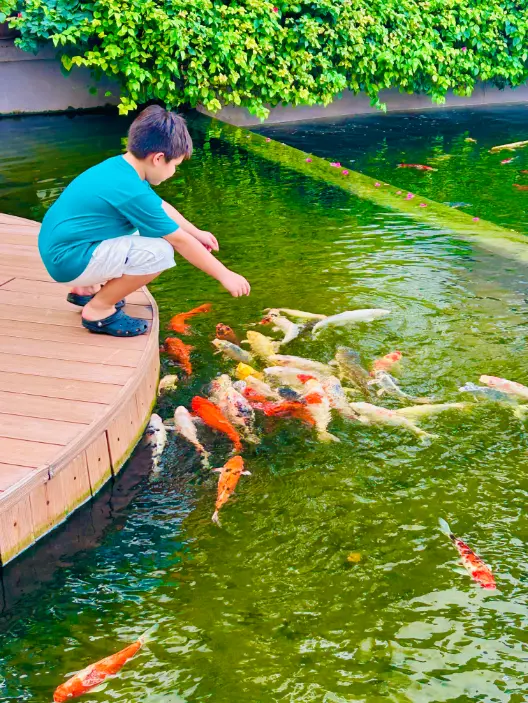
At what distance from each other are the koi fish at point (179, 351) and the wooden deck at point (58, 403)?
298 millimetres

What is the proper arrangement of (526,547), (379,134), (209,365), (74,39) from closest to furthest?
(526,547) < (209,365) < (74,39) < (379,134)

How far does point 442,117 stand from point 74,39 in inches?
219

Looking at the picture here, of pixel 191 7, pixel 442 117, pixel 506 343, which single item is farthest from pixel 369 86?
pixel 506 343

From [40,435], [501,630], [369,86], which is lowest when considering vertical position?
[501,630]

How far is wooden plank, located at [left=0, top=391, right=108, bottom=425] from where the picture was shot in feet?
12.1

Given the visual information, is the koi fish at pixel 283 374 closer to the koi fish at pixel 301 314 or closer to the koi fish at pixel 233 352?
the koi fish at pixel 233 352

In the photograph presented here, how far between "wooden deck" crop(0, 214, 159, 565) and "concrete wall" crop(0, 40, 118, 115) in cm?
709

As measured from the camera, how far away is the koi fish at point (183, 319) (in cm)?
531

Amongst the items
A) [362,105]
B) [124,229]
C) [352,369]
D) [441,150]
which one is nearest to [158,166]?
[124,229]

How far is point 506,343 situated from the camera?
5074 mm

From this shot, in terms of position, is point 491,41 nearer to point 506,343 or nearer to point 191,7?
point 191,7

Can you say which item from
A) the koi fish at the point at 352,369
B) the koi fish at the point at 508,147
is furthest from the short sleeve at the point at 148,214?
the koi fish at the point at 508,147

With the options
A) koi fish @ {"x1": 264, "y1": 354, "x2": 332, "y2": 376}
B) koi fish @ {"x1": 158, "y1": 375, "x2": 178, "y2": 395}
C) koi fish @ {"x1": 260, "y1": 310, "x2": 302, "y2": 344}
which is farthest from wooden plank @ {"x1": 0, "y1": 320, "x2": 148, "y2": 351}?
koi fish @ {"x1": 260, "y1": 310, "x2": 302, "y2": 344}

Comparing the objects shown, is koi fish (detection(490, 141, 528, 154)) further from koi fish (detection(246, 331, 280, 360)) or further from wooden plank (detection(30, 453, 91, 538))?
wooden plank (detection(30, 453, 91, 538))
